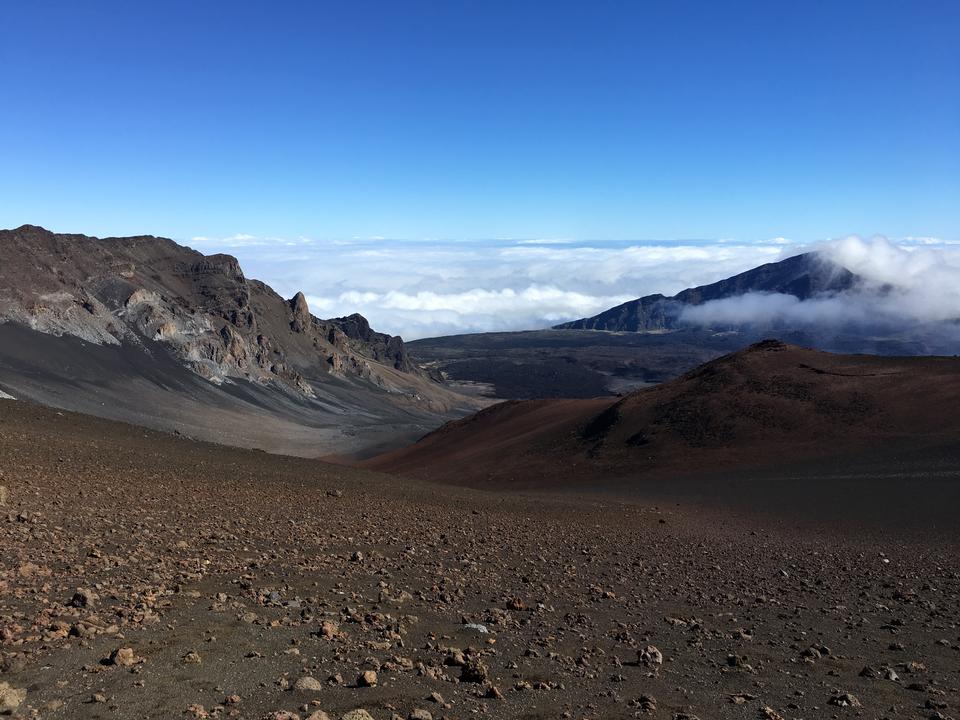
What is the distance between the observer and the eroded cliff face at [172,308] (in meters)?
88.3

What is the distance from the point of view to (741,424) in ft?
119

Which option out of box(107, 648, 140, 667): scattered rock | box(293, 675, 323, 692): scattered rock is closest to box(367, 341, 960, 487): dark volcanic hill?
box(293, 675, 323, 692): scattered rock

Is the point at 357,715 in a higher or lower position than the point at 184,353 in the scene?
lower

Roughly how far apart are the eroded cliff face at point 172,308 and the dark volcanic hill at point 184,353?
0.71ft

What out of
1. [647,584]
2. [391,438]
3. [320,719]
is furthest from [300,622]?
[391,438]

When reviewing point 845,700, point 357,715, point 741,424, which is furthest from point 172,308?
point 845,700

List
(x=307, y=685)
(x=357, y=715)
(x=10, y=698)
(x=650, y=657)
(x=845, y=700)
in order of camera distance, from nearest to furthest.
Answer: (x=10, y=698) → (x=357, y=715) → (x=307, y=685) → (x=845, y=700) → (x=650, y=657)

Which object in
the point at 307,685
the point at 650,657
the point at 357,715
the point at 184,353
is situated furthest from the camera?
the point at 184,353

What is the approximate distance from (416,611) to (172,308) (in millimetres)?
102477

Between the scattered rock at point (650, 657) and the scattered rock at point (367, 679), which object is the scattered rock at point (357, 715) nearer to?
the scattered rock at point (367, 679)

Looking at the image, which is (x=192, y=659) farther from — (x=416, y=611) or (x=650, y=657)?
(x=650, y=657)

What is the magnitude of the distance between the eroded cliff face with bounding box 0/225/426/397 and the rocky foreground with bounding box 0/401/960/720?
78.0 meters

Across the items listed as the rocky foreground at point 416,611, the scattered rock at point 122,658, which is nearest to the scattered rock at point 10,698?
the rocky foreground at point 416,611

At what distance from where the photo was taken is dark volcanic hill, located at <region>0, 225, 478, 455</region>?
7756 cm
